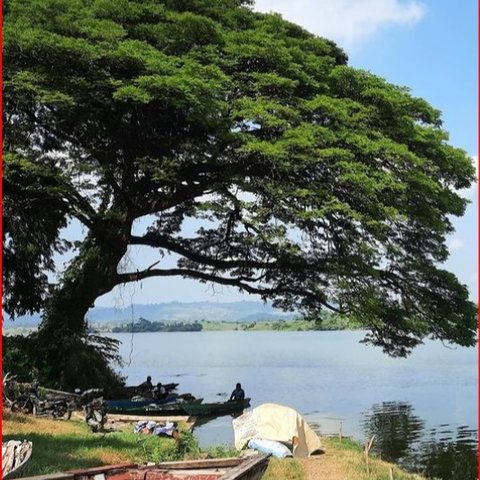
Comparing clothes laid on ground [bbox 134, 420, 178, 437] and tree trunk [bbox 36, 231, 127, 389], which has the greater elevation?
tree trunk [bbox 36, 231, 127, 389]

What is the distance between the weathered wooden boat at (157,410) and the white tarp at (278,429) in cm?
602

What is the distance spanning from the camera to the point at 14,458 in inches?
366

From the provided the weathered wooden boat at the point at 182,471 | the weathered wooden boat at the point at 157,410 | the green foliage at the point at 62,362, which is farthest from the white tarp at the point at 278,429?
the green foliage at the point at 62,362

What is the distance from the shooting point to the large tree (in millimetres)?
18578

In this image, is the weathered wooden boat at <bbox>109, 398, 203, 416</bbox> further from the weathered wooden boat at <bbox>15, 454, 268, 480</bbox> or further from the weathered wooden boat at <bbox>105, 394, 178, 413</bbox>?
the weathered wooden boat at <bbox>15, 454, 268, 480</bbox>

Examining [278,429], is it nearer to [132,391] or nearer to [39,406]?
[39,406]

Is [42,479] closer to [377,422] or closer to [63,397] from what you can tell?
[63,397]

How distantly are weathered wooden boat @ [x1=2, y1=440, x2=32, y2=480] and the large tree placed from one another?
10.6 metres

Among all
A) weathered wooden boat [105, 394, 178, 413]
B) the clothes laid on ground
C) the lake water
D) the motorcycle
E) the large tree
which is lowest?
the lake water

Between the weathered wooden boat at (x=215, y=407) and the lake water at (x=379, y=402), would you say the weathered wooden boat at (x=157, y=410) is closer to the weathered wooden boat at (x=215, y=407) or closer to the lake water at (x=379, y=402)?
the weathered wooden boat at (x=215, y=407)

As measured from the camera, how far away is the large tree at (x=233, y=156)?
1858 cm

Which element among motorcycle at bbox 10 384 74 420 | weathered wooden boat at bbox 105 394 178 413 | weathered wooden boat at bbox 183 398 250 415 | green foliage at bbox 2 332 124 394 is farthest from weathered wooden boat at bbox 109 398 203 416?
motorcycle at bbox 10 384 74 420

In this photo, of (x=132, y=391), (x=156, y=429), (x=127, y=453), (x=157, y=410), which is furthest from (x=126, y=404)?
(x=127, y=453)

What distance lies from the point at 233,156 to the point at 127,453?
10836mm
